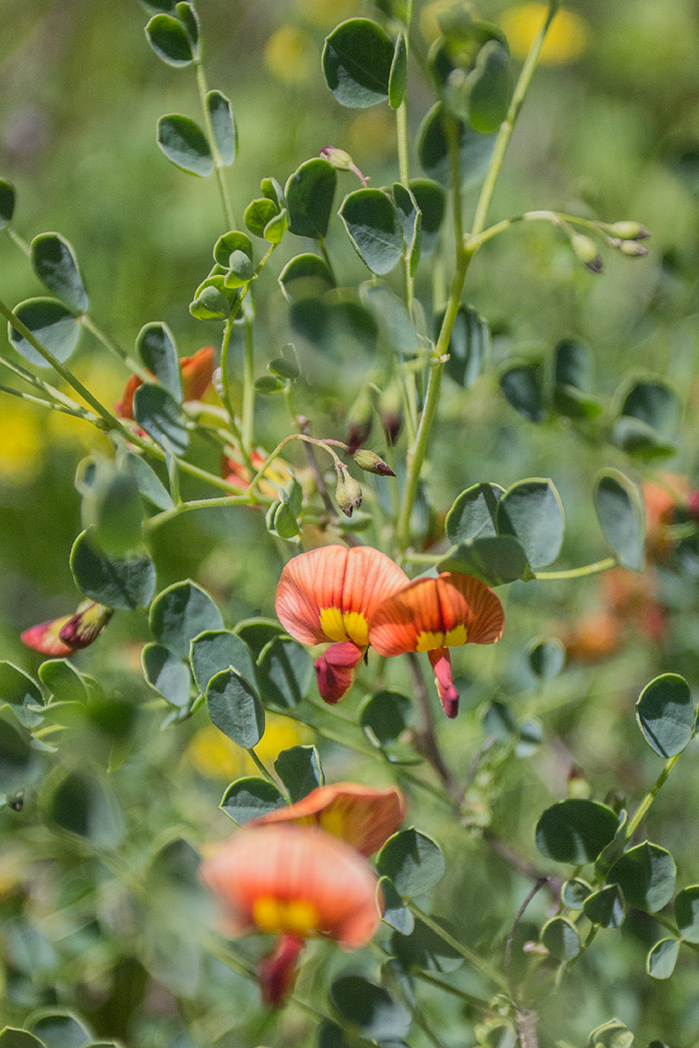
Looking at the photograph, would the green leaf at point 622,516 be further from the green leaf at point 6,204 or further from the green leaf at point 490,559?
the green leaf at point 6,204

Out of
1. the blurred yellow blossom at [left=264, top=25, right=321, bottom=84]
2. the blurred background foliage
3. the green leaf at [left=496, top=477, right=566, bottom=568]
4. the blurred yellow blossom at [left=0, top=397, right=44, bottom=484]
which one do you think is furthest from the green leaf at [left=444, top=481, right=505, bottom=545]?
the blurred yellow blossom at [left=264, top=25, right=321, bottom=84]

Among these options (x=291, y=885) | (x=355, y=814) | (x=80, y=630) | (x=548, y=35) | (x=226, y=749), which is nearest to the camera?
(x=291, y=885)

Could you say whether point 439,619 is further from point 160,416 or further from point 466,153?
point 466,153

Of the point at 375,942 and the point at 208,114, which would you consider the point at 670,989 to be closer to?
the point at 375,942

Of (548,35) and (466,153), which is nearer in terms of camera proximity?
(466,153)

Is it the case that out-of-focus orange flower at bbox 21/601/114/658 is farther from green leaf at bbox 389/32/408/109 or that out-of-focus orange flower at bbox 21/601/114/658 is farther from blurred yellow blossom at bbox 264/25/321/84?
blurred yellow blossom at bbox 264/25/321/84

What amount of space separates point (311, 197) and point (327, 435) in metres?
0.80

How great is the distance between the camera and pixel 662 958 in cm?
53

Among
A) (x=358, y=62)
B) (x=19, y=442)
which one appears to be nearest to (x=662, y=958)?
(x=358, y=62)

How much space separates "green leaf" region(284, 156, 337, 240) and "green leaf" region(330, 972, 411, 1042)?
1.67ft

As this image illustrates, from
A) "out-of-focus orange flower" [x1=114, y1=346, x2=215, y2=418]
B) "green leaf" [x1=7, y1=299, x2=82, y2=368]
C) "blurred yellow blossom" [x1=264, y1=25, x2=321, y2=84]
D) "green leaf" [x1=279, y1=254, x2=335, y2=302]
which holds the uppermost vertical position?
"green leaf" [x1=279, y1=254, x2=335, y2=302]

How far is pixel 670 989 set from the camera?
0.78 meters

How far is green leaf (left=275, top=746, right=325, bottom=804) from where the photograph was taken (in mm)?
528

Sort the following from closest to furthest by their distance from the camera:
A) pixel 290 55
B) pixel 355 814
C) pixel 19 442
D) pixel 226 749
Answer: pixel 355 814 < pixel 226 749 < pixel 19 442 < pixel 290 55
